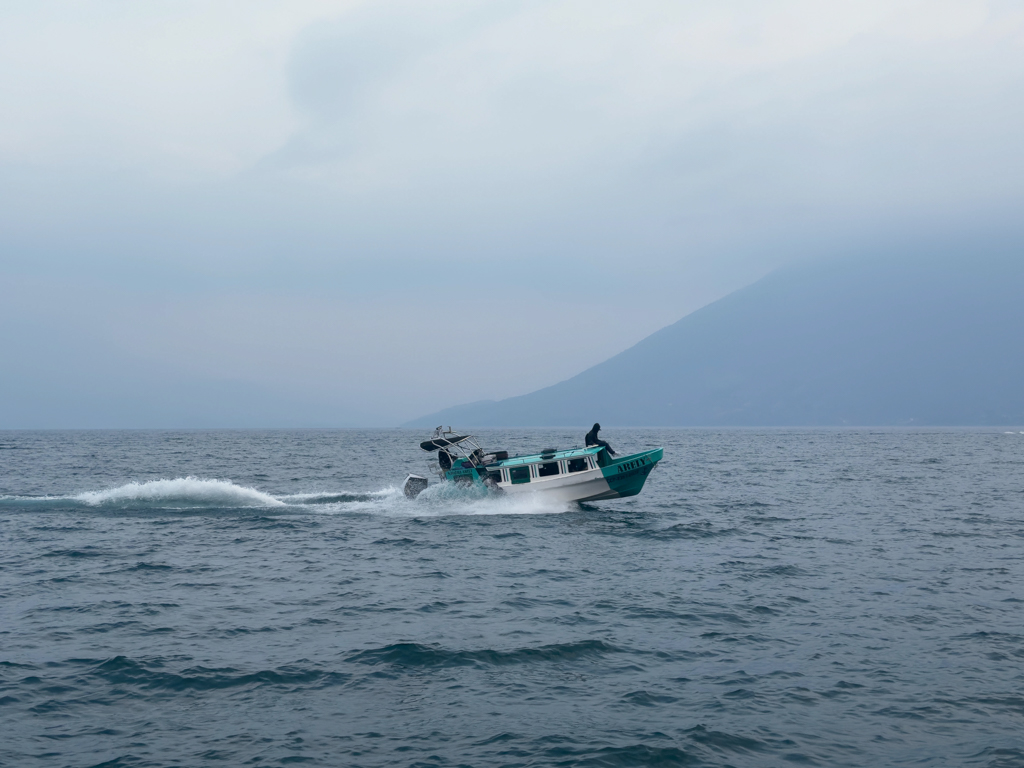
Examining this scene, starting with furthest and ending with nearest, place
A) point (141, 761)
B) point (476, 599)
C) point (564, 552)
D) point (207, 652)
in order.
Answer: point (564, 552) < point (476, 599) < point (207, 652) < point (141, 761)

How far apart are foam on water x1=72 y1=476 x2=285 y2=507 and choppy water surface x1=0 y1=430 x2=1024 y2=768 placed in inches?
200

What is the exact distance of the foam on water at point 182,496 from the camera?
135 feet

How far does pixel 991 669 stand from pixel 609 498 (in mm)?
23802

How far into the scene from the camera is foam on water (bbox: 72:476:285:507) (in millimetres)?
41125

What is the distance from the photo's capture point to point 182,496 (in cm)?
4300

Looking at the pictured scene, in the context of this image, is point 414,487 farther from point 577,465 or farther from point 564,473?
point 577,465

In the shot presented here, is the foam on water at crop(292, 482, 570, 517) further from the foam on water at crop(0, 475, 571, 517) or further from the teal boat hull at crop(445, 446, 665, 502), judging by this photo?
the teal boat hull at crop(445, 446, 665, 502)

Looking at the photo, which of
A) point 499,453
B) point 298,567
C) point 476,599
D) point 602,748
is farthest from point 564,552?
point 602,748

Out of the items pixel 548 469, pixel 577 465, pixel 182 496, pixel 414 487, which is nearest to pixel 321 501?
Answer: pixel 414 487

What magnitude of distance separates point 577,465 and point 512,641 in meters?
21.0

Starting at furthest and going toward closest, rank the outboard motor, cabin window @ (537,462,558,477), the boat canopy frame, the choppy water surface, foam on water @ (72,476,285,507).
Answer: foam on water @ (72,476,285,507), the outboard motor, the boat canopy frame, cabin window @ (537,462,558,477), the choppy water surface

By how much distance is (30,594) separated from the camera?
21.6 meters

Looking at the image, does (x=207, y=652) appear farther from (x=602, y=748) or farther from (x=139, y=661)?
(x=602, y=748)

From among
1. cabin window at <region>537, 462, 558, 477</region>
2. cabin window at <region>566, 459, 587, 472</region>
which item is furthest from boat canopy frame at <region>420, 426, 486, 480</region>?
cabin window at <region>566, 459, 587, 472</region>
